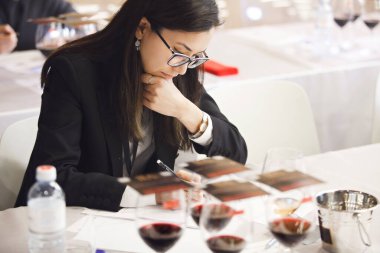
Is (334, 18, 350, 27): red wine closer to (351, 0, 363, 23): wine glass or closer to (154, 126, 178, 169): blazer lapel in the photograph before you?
(351, 0, 363, 23): wine glass

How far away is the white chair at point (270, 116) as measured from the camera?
7.68 feet

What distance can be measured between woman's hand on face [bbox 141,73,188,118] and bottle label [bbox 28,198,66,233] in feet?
2.06

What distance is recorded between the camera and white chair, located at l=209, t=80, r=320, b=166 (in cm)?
234

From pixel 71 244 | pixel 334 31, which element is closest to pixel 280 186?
pixel 71 244

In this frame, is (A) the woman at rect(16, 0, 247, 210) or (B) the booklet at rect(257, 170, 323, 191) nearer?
(B) the booklet at rect(257, 170, 323, 191)

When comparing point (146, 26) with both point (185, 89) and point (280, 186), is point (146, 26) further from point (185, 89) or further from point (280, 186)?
point (280, 186)

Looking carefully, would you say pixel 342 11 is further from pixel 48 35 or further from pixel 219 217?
pixel 219 217

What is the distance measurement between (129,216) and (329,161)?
65cm

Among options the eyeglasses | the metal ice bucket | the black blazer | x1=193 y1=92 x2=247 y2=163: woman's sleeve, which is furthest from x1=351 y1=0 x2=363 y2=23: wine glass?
the metal ice bucket

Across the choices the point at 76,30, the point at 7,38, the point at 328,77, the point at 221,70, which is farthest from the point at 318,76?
the point at 7,38

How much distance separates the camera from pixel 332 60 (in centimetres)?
305

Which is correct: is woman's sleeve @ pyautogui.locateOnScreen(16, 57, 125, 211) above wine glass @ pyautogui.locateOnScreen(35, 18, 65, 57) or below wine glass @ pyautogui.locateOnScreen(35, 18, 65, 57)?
above

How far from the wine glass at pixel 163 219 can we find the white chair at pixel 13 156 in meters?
0.84

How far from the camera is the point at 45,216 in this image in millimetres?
1217
